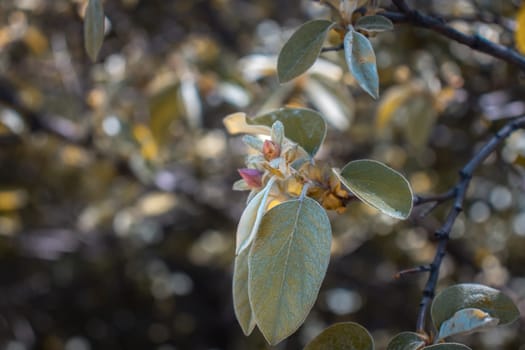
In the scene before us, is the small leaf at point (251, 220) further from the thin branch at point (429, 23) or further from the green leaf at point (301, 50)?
the thin branch at point (429, 23)

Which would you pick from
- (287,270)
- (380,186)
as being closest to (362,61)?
(380,186)

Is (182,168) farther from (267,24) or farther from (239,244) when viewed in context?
(239,244)

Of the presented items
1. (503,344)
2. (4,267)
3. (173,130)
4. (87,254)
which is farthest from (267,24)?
(4,267)

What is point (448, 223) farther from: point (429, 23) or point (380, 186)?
point (429, 23)

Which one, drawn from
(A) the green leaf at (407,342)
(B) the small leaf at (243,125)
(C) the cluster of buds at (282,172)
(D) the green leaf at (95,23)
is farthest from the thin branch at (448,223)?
(D) the green leaf at (95,23)

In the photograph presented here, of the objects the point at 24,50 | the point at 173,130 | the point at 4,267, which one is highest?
the point at 24,50

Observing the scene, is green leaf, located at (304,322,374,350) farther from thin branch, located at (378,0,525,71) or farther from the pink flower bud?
thin branch, located at (378,0,525,71)
